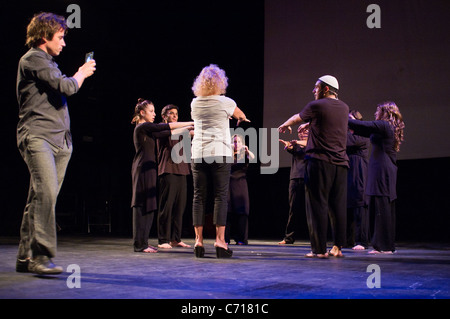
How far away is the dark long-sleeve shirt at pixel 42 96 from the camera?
2.37 m

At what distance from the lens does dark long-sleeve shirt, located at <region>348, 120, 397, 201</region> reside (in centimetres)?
400

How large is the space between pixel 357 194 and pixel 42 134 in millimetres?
3371

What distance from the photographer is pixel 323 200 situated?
3.39m

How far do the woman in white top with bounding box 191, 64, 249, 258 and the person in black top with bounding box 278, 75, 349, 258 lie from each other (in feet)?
1.90

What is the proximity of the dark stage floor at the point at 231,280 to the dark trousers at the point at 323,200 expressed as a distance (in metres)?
0.26

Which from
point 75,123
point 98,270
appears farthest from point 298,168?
point 75,123

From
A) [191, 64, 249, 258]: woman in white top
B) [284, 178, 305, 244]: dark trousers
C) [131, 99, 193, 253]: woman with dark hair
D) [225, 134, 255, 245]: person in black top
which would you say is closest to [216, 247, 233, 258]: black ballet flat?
[191, 64, 249, 258]: woman in white top

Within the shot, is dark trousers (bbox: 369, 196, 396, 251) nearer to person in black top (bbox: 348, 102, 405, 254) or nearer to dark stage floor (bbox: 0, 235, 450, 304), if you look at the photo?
person in black top (bbox: 348, 102, 405, 254)

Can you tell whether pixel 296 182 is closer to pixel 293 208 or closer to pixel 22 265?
pixel 293 208

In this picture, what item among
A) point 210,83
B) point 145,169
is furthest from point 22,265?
point 210,83

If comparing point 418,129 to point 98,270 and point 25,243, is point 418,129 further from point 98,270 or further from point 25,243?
point 25,243

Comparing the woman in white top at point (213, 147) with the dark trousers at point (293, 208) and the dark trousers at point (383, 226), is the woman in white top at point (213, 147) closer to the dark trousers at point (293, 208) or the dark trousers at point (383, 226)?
the dark trousers at point (383, 226)

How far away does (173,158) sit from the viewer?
4492 millimetres
